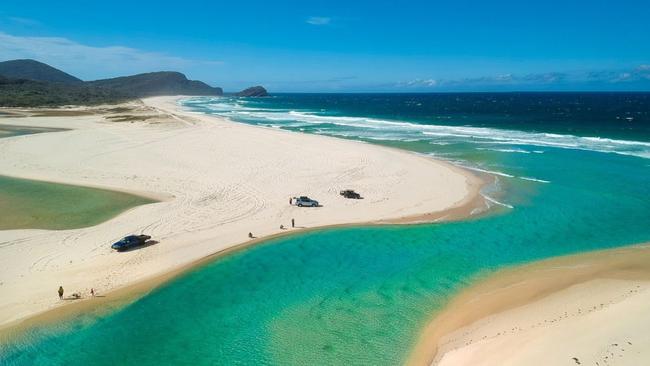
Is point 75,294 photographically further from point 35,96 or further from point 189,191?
point 35,96

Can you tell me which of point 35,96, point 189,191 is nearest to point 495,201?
point 189,191

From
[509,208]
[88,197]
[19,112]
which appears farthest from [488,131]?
[19,112]

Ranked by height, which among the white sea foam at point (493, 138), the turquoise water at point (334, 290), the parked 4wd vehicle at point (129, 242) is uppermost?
the white sea foam at point (493, 138)

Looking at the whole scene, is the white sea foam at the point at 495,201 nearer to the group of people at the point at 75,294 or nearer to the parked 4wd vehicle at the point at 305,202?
the parked 4wd vehicle at the point at 305,202

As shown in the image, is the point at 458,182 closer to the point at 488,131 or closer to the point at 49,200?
the point at 49,200

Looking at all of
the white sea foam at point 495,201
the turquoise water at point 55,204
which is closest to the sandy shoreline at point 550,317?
the white sea foam at point 495,201
